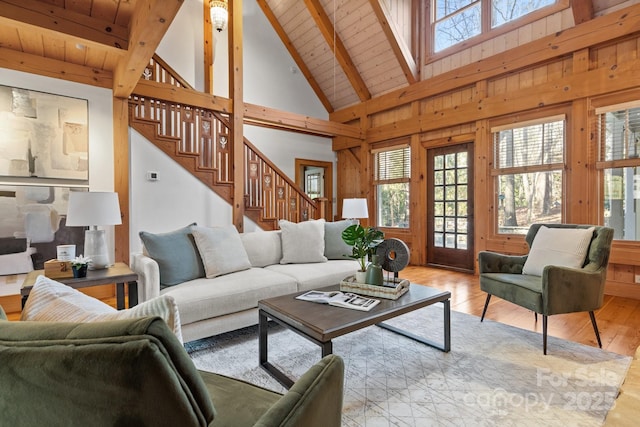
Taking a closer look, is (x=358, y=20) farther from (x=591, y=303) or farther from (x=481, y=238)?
(x=591, y=303)

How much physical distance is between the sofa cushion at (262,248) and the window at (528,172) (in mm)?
3333

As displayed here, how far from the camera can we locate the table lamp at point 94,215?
2.32m

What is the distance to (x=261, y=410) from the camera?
1016 mm

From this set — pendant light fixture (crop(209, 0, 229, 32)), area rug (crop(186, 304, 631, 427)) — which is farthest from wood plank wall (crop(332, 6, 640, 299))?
pendant light fixture (crop(209, 0, 229, 32))

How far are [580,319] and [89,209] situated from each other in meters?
4.26

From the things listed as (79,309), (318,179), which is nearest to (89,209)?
(79,309)

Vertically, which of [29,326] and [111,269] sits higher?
[29,326]

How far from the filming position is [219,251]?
9.23 feet

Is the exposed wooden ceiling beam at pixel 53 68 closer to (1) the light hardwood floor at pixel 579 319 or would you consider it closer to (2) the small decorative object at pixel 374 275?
(1) the light hardwood floor at pixel 579 319

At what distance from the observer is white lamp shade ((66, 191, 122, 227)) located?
232cm

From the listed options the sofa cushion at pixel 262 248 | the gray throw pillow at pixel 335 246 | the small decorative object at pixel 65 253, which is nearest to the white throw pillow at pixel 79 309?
the small decorative object at pixel 65 253

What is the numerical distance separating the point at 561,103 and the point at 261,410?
488 cm

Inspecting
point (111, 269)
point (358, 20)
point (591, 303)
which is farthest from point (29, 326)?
point (358, 20)

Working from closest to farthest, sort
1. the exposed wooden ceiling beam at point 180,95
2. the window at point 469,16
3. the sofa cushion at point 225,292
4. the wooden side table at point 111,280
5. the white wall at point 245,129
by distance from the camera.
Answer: the wooden side table at point 111,280 → the sofa cushion at point 225,292 → the exposed wooden ceiling beam at point 180,95 → the white wall at point 245,129 → the window at point 469,16
